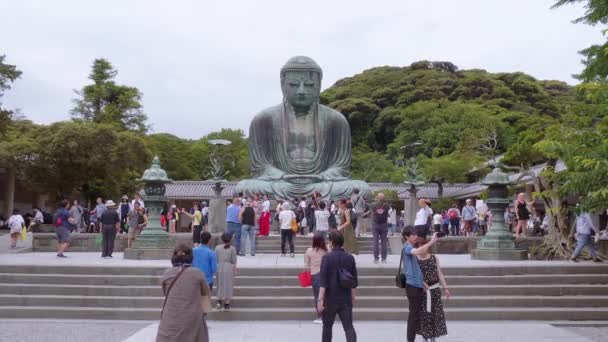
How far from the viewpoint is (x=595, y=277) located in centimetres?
1052

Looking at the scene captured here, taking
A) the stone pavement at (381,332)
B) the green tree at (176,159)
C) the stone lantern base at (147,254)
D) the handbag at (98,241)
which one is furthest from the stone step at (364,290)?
the green tree at (176,159)

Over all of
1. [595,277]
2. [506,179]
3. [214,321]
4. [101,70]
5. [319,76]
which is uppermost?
[101,70]

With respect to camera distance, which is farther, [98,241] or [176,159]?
[176,159]

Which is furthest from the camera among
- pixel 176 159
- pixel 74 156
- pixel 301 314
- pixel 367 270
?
pixel 176 159

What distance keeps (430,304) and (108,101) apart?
3835 cm

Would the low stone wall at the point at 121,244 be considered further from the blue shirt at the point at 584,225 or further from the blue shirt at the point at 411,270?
the blue shirt at the point at 411,270

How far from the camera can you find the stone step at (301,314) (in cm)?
941

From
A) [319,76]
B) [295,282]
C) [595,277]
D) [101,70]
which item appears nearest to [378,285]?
[295,282]

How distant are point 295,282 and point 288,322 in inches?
47.5

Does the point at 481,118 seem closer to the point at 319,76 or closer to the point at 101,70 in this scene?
the point at 319,76

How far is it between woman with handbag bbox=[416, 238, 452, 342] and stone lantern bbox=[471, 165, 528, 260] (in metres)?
6.79

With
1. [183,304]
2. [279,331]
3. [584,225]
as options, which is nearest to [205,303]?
[183,304]

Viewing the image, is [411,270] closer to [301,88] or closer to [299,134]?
[301,88]

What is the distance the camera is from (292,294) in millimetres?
10125
